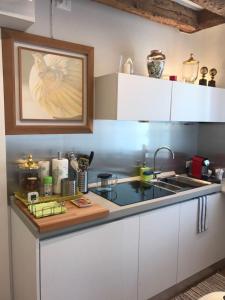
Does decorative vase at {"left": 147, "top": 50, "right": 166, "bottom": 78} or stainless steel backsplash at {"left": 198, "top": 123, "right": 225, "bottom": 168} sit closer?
decorative vase at {"left": 147, "top": 50, "right": 166, "bottom": 78}

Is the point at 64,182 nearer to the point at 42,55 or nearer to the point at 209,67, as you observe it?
the point at 42,55

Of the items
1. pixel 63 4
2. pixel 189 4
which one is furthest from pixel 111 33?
pixel 189 4

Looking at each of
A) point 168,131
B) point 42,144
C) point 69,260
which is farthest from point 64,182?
point 168,131

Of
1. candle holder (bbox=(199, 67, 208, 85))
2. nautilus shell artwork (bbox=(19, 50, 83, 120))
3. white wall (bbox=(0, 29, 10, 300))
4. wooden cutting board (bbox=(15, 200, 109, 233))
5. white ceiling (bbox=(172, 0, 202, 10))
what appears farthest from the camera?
candle holder (bbox=(199, 67, 208, 85))

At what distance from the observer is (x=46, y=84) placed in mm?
1806

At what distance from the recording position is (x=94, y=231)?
1.51 m

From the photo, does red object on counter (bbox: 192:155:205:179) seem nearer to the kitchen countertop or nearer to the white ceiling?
the kitchen countertop

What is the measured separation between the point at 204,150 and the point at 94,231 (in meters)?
1.83

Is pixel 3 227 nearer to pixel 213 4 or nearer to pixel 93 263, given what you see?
pixel 93 263

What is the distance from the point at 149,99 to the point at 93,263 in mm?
1234

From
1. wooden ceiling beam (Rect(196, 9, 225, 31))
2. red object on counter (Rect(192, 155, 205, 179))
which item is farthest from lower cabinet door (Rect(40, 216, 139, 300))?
wooden ceiling beam (Rect(196, 9, 225, 31))

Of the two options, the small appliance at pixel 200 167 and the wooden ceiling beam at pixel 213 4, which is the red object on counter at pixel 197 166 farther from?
the wooden ceiling beam at pixel 213 4

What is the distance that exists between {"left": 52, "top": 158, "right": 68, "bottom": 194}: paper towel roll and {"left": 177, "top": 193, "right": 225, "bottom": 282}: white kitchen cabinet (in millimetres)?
977

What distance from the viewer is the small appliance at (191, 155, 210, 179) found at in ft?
8.50
